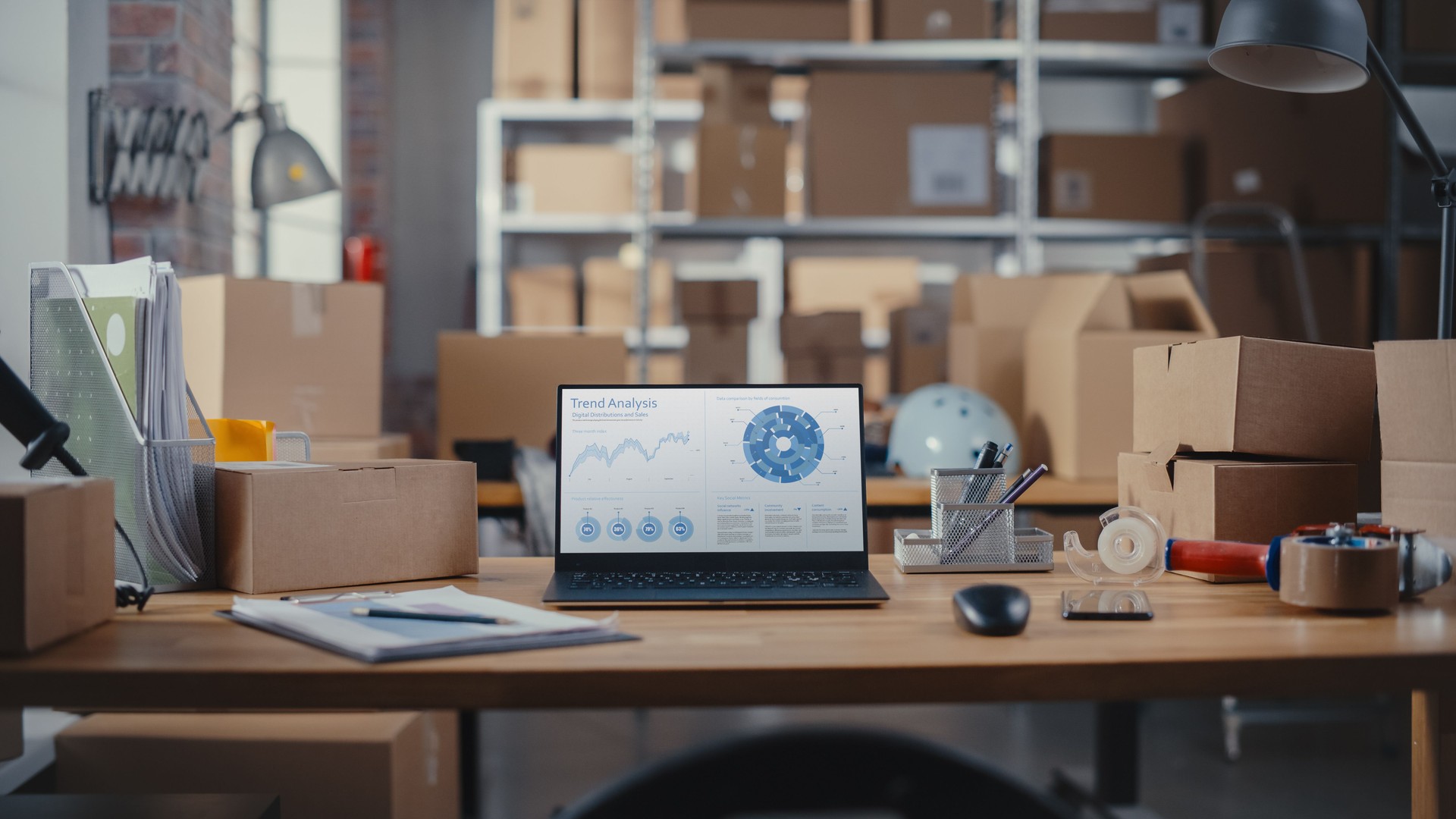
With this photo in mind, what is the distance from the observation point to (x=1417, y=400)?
3.76 feet

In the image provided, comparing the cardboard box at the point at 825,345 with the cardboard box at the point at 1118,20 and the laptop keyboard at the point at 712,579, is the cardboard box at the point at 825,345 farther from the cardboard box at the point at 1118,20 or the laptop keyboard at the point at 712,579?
the laptop keyboard at the point at 712,579

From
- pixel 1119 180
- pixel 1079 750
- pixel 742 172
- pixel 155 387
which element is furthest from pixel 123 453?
pixel 1119 180

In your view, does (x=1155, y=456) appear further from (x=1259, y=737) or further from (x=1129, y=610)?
(x=1259, y=737)

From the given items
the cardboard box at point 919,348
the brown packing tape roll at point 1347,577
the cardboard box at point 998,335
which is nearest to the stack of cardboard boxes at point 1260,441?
the brown packing tape roll at point 1347,577

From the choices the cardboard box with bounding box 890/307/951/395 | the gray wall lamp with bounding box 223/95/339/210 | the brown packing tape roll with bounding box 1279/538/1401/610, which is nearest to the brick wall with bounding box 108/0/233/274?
the gray wall lamp with bounding box 223/95/339/210

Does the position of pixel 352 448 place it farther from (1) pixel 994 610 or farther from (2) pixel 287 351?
(1) pixel 994 610

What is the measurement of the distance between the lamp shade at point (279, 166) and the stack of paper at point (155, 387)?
1.44 meters

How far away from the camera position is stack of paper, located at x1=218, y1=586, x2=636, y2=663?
885mm

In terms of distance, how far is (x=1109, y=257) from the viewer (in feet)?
13.0

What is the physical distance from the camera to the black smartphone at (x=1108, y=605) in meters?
1.03

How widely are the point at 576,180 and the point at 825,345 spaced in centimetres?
130

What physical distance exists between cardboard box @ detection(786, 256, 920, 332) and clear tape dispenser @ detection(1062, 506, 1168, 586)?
227cm

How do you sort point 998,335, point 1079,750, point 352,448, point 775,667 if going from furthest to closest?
point 998,335
point 1079,750
point 352,448
point 775,667

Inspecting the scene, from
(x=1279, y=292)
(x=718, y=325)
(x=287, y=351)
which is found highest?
(x=1279, y=292)
